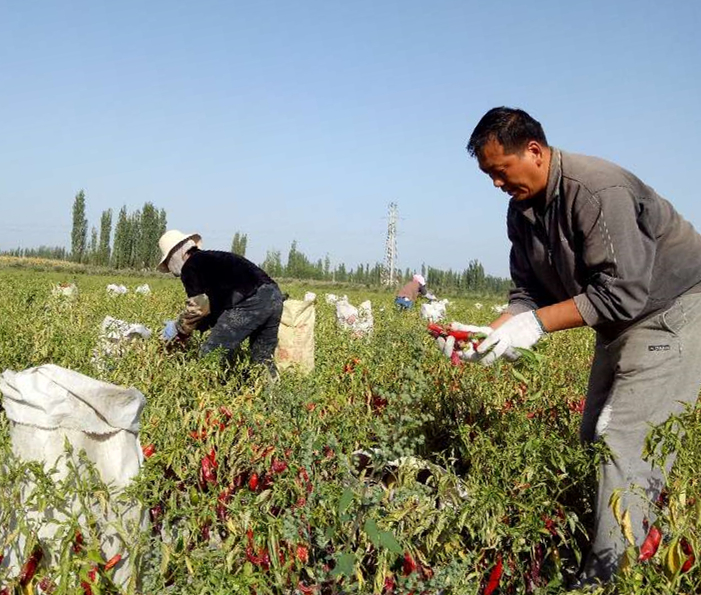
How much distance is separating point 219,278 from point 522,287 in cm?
258

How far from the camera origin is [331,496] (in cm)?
209

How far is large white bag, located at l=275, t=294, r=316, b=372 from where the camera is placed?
6031 mm

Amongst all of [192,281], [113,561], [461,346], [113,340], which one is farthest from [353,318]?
[113,561]

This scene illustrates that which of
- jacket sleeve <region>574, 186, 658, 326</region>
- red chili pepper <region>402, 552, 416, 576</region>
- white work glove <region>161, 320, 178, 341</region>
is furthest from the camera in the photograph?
white work glove <region>161, 320, 178, 341</region>

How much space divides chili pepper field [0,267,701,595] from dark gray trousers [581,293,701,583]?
3.8 inches

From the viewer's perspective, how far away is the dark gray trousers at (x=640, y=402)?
2412 millimetres

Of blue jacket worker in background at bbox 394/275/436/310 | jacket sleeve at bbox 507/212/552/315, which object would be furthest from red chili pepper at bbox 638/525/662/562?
blue jacket worker in background at bbox 394/275/436/310

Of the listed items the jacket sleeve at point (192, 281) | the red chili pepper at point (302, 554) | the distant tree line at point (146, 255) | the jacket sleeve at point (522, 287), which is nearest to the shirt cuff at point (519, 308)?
the jacket sleeve at point (522, 287)

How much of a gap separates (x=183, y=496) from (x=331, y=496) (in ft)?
2.29

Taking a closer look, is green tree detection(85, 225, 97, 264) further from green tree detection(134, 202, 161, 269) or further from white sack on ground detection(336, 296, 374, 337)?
white sack on ground detection(336, 296, 374, 337)

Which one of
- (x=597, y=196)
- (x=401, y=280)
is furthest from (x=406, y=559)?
(x=401, y=280)

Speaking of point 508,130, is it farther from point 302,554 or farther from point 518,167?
point 302,554

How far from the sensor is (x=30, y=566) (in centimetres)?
188

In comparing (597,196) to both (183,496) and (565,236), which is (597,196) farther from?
(183,496)
